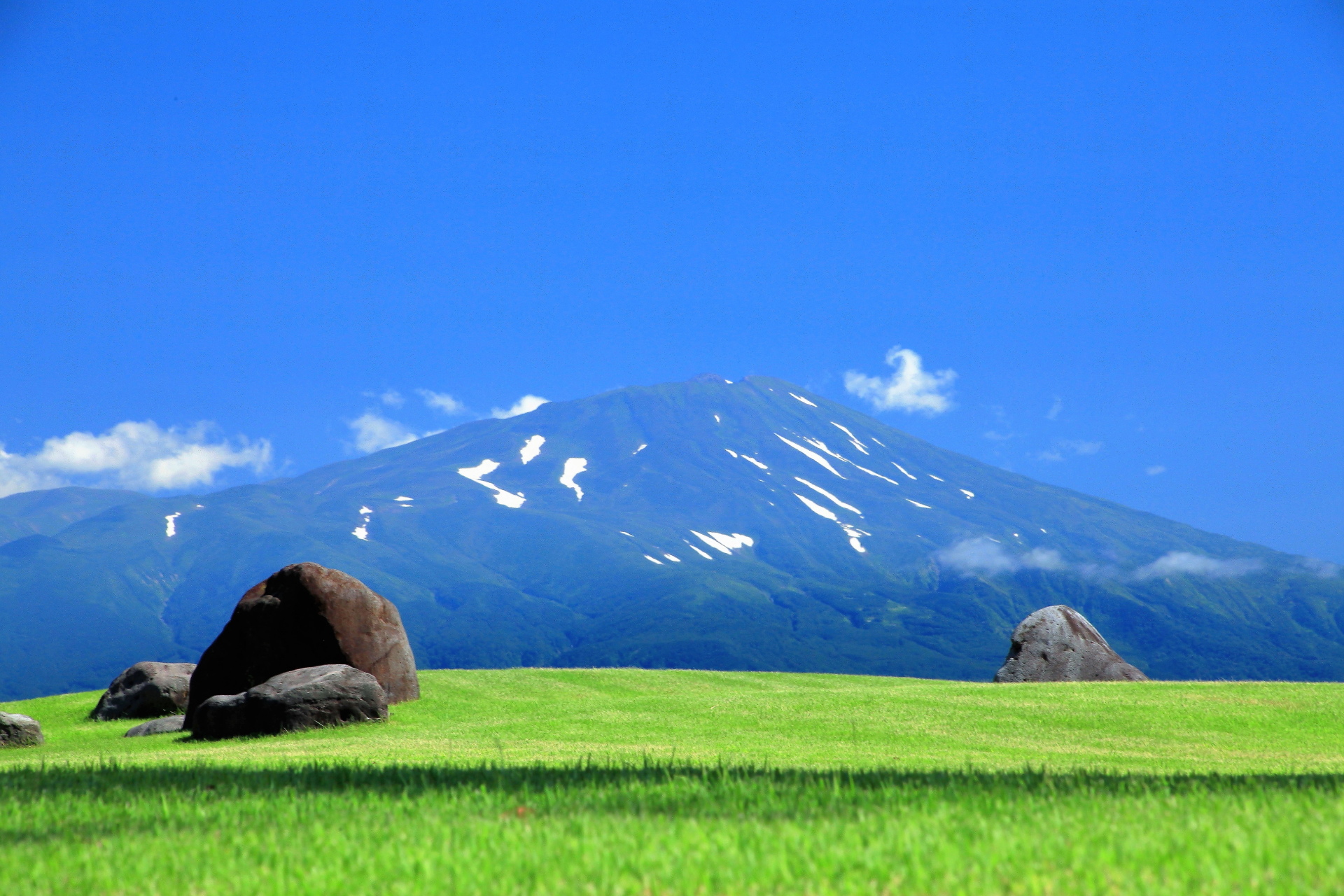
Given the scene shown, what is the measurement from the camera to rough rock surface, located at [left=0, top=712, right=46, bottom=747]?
23562mm

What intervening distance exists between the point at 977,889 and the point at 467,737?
1718cm

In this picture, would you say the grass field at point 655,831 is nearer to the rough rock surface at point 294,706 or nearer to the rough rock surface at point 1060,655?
the rough rock surface at point 294,706

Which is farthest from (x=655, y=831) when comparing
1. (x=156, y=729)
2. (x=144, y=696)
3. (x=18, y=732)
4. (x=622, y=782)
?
(x=144, y=696)

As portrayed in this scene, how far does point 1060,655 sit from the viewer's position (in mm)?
33875

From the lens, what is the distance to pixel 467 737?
2045 cm

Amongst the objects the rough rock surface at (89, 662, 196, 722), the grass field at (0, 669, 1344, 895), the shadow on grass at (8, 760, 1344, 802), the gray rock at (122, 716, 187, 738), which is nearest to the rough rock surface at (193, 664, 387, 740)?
the gray rock at (122, 716, 187, 738)

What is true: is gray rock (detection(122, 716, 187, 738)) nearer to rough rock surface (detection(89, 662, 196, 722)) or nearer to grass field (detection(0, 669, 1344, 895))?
Result: rough rock surface (detection(89, 662, 196, 722))

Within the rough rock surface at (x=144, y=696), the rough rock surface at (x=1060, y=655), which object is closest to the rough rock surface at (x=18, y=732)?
the rough rock surface at (x=144, y=696)

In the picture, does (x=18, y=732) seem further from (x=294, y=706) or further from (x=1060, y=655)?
(x=1060, y=655)

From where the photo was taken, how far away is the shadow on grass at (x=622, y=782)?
755 cm

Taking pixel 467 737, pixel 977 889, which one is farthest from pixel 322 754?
pixel 977 889

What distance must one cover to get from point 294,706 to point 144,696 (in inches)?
438

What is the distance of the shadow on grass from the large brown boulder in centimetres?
1726

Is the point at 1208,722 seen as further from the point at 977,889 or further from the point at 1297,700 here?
the point at 977,889
